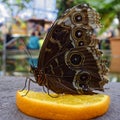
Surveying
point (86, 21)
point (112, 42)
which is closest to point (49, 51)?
point (86, 21)

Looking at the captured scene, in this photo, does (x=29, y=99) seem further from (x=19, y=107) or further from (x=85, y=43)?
(x=85, y=43)

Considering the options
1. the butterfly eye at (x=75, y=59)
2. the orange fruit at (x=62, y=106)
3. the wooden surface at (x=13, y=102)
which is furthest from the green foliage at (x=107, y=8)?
the orange fruit at (x=62, y=106)

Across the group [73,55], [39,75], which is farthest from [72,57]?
[39,75]

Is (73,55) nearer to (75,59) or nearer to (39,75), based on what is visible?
(75,59)

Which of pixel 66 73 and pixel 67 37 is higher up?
pixel 67 37

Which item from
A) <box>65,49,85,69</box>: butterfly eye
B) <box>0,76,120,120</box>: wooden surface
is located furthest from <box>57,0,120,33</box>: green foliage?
<box>65,49,85,69</box>: butterfly eye

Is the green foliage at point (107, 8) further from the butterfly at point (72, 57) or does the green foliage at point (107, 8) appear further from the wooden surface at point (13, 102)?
the butterfly at point (72, 57)

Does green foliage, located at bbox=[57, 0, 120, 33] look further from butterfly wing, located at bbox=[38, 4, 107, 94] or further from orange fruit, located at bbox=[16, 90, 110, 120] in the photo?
orange fruit, located at bbox=[16, 90, 110, 120]
